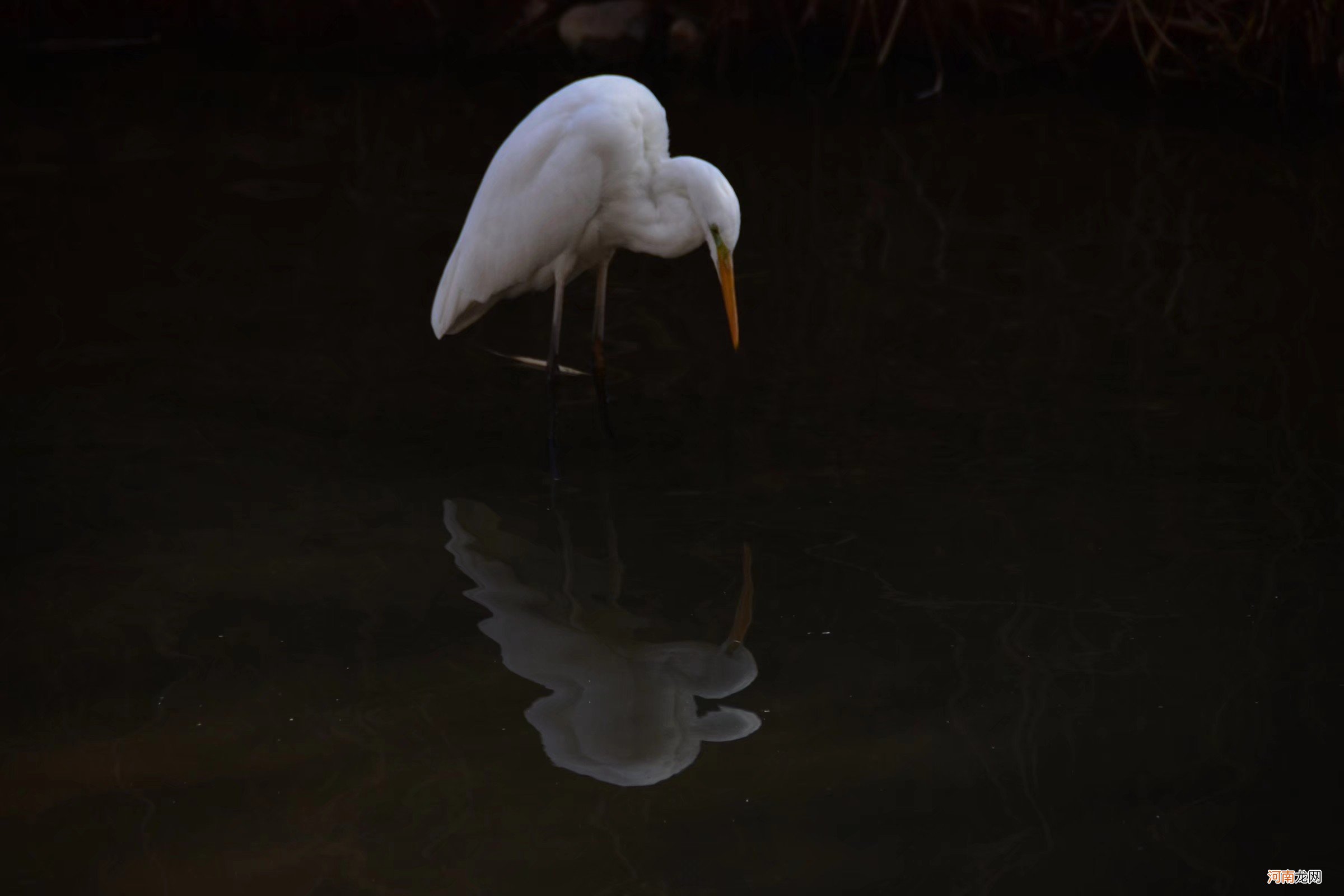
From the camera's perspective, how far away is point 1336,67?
646 cm

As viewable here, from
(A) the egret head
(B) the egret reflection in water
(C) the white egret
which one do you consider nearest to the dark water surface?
(B) the egret reflection in water

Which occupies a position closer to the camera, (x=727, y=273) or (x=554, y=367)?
(x=727, y=273)

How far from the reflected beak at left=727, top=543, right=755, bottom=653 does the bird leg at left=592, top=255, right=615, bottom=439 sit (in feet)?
1.87

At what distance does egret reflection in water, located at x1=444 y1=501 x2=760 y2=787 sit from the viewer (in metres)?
2.13

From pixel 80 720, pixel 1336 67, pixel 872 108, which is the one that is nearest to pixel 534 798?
pixel 80 720

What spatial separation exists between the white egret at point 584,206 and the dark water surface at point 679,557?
26 cm

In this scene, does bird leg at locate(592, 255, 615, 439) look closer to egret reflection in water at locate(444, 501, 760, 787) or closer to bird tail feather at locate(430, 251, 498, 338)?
bird tail feather at locate(430, 251, 498, 338)

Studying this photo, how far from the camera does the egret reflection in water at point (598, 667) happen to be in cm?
213

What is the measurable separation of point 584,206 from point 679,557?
0.80 meters

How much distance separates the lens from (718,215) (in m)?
2.92

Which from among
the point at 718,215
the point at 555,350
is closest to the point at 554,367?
the point at 555,350

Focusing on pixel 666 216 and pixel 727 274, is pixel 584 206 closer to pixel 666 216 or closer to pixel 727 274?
pixel 666 216

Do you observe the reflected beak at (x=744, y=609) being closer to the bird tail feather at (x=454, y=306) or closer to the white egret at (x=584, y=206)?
the white egret at (x=584, y=206)

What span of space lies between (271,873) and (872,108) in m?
5.13
